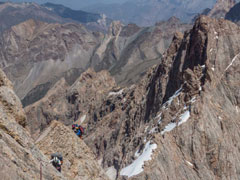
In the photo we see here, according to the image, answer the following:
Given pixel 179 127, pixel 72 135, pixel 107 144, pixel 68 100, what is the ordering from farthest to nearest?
pixel 68 100
pixel 107 144
pixel 179 127
pixel 72 135

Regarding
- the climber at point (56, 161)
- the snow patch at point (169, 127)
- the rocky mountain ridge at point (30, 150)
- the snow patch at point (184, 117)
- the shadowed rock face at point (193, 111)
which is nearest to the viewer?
the rocky mountain ridge at point (30, 150)

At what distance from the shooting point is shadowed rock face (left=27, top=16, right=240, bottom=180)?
49344 millimetres

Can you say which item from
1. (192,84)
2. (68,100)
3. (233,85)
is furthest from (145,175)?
(68,100)

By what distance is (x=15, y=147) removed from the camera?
14.6m

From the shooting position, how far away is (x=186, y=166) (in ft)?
160

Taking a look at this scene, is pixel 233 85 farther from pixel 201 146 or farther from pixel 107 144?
pixel 107 144

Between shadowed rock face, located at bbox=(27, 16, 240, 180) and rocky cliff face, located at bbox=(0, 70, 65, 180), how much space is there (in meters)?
30.5

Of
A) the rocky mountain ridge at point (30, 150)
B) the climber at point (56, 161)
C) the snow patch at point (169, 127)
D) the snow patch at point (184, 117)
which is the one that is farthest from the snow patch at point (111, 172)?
the climber at point (56, 161)

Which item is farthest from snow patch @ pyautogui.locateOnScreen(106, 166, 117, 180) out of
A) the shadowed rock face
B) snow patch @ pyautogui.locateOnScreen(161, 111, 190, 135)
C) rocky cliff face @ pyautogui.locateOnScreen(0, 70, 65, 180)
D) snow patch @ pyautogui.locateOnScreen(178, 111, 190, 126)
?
rocky cliff face @ pyautogui.locateOnScreen(0, 70, 65, 180)

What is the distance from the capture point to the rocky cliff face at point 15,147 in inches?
524

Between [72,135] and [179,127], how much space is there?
3424 cm

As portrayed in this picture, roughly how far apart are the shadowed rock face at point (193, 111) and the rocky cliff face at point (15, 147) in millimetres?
30545

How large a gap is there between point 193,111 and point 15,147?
42.5 m

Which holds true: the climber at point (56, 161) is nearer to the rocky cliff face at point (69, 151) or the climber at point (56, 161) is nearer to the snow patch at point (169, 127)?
the rocky cliff face at point (69, 151)
